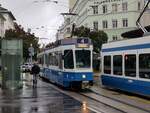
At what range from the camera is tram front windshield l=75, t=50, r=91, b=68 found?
32.1 m

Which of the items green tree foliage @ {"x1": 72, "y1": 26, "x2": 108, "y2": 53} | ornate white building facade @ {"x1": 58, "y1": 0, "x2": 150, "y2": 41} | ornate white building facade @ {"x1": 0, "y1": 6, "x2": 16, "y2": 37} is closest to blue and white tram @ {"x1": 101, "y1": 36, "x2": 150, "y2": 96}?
green tree foliage @ {"x1": 72, "y1": 26, "x2": 108, "y2": 53}

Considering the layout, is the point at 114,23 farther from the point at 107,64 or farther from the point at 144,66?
the point at 144,66

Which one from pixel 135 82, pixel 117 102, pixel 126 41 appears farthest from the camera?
pixel 126 41

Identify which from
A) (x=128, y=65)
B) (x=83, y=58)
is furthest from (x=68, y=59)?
(x=128, y=65)

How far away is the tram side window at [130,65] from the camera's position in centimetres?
2652

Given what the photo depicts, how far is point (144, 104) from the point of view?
2280 cm

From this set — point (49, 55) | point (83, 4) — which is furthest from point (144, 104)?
point (83, 4)

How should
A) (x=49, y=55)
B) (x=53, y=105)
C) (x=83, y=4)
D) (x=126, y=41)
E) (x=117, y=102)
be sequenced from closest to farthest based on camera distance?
(x=53, y=105), (x=117, y=102), (x=126, y=41), (x=49, y=55), (x=83, y=4)

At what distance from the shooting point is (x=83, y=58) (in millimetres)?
32281

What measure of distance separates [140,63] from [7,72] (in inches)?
464

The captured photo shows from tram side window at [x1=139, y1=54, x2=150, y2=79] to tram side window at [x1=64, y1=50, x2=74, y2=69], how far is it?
24.5ft

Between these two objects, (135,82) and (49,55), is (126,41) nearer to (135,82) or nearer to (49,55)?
(135,82)

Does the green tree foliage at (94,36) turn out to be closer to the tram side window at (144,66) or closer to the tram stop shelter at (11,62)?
the tram stop shelter at (11,62)

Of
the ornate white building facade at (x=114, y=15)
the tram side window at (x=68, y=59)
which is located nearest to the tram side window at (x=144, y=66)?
the tram side window at (x=68, y=59)
